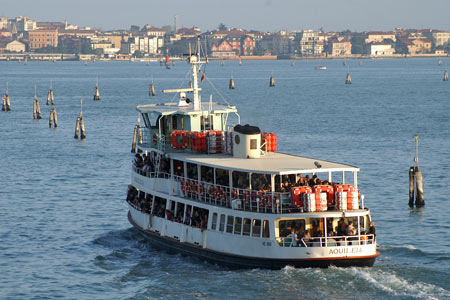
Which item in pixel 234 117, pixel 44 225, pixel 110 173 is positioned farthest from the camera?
pixel 234 117

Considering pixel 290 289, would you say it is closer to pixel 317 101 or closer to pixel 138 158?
pixel 138 158

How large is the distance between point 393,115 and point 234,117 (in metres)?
27.5

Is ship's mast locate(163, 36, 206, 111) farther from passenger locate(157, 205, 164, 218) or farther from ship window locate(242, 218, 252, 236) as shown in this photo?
ship window locate(242, 218, 252, 236)

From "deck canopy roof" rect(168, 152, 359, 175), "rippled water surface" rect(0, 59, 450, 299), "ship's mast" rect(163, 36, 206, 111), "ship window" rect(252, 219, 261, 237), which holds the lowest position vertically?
"rippled water surface" rect(0, 59, 450, 299)

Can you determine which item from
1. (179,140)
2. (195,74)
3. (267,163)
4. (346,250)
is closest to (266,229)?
(346,250)

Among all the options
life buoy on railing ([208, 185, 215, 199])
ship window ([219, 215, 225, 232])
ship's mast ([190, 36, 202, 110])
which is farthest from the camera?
ship's mast ([190, 36, 202, 110])

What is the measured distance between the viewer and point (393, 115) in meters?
121

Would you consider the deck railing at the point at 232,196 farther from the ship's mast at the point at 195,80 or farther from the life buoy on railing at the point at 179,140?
the ship's mast at the point at 195,80

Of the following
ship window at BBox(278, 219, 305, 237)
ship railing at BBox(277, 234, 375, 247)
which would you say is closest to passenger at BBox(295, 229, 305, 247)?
ship railing at BBox(277, 234, 375, 247)

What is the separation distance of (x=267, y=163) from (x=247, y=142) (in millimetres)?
1926

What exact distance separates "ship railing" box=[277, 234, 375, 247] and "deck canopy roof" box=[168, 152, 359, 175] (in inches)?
113

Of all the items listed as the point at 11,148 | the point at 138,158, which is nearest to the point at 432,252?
the point at 138,158

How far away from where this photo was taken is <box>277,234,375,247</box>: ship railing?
34.7 metres

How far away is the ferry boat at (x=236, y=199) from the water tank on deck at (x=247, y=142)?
48 millimetres
